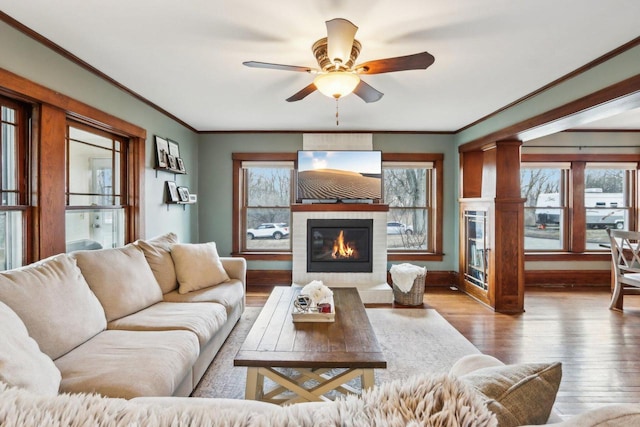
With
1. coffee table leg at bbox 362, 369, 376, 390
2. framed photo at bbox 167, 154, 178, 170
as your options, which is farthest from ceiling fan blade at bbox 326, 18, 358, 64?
framed photo at bbox 167, 154, 178, 170

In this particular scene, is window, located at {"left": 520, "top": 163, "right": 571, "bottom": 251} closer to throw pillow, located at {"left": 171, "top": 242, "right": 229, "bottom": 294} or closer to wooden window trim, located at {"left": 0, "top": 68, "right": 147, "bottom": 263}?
throw pillow, located at {"left": 171, "top": 242, "right": 229, "bottom": 294}

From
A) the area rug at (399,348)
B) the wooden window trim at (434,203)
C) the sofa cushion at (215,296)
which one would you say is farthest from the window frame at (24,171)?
the wooden window trim at (434,203)

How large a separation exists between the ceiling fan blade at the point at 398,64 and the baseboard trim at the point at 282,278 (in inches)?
142

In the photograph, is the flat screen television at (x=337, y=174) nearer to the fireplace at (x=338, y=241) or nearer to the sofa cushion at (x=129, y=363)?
the fireplace at (x=338, y=241)

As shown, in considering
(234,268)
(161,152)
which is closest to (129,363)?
Answer: (234,268)

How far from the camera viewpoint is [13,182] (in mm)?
2270

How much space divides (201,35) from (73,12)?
28.0 inches

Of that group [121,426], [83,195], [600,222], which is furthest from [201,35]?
[600,222]

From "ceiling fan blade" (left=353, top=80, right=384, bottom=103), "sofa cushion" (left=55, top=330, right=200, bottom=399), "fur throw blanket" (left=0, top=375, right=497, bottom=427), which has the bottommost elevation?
"sofa cushion" (left=55, top=330, right=200, bottom=399)

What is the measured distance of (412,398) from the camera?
0.64 m

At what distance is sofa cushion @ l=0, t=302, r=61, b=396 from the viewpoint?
1.17 meters

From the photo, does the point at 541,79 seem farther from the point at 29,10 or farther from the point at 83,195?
the point at 83,195

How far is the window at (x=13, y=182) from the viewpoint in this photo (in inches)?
86.4

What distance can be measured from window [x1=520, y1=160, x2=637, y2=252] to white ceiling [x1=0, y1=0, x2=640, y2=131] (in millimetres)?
2613
